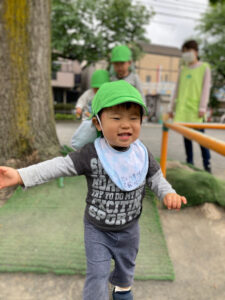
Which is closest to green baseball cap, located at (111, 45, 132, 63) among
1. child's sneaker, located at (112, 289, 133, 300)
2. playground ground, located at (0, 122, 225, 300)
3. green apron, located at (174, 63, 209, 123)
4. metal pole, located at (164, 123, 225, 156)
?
green apron, located at (174, 63, 209, 123)

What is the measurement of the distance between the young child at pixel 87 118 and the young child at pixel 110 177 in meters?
0.15

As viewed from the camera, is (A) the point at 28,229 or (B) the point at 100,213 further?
(A) the point at 28,229

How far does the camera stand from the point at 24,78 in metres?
2.62

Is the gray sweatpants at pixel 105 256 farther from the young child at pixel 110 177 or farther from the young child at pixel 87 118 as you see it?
the young child at pixel 87 118

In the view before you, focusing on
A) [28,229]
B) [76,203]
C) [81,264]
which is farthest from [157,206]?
[28,229]

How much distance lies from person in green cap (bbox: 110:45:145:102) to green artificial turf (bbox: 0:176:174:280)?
1.34 meters

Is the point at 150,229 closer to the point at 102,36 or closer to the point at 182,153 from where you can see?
the point at 182,153

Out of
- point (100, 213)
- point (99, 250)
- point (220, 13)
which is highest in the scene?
point (220, 13)

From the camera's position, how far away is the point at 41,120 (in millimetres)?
2854

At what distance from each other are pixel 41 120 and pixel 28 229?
1.37 metres

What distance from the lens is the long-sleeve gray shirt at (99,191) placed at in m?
1.09

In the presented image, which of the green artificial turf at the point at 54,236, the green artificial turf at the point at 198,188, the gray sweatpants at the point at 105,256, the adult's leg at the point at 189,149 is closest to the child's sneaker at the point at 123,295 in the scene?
the gray sweatpants at the point at 105,256

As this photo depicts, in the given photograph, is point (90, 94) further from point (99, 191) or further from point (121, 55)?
point (99, 191)

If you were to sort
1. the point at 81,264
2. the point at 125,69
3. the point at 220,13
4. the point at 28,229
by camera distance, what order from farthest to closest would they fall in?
1. the point at 220,13
2. the point at 125,69
3. the point at 28,229
4. the point at 81,264
